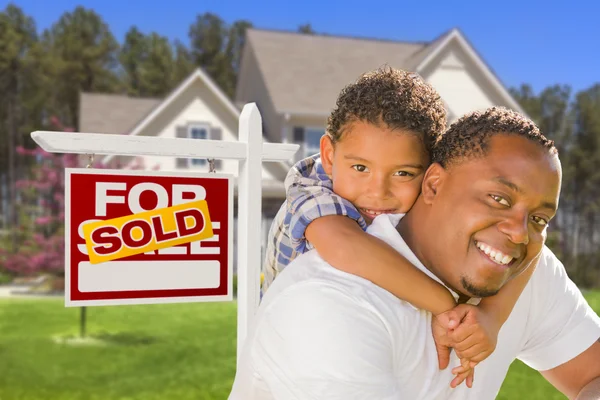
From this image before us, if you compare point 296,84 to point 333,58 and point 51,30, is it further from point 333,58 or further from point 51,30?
point 51,30

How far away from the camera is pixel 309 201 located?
2.17 m

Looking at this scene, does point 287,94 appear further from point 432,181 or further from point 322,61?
point 432,181

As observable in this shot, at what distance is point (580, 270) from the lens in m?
29.0

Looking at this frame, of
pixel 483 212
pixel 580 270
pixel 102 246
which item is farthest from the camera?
pixel 580 270

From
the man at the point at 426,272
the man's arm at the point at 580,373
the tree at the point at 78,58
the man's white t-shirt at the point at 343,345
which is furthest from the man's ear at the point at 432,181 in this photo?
the tree at the point at 78,58

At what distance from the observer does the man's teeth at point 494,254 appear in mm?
1757

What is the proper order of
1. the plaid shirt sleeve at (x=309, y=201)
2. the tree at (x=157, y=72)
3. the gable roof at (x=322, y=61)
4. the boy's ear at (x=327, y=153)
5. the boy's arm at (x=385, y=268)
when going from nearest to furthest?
the boy's arm at (x=385, y=268) < the plaid shirt sleeve at (x=309, y=201) < the boy's ear at (x=327, y=153) < the gable roof at (x=322, y=61) < the tree at (x=157, y=72)

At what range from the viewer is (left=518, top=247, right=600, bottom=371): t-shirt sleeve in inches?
89.1

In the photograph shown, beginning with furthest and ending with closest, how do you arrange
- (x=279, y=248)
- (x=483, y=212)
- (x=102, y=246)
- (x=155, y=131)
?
(x=155, y=131), (x=102, y=246), (x=279, y=248), (x=483, y=212)

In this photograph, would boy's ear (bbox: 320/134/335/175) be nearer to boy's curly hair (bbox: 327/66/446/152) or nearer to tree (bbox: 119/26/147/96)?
boy's curly hair (bbox: 327/66/446/152)

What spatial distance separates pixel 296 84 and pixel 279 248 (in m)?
19.7

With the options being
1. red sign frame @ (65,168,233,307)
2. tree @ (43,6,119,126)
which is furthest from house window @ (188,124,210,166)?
red sign frame @ (65,168,233,307)

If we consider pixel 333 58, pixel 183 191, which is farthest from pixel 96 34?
pixel 183 191

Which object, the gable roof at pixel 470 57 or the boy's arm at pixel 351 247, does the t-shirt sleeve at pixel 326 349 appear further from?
the gable roof at pixel 470 57
